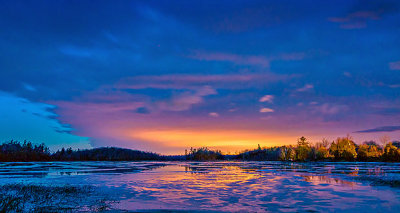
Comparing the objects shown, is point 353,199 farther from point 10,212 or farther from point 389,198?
point 10,212

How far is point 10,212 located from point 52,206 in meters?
2.23

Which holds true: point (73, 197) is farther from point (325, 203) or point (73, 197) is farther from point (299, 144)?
point (299, 144)

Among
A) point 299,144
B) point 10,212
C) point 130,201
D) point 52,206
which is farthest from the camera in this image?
point 299,144

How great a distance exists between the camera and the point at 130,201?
706 inches

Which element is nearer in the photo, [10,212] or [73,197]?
[10,212]

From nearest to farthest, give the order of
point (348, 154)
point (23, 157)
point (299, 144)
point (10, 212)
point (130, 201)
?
point (10, 212)
point (130, 201)
point (348, 154)
point (299, 144)
point (23, 157)

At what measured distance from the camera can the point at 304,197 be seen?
19375 millimetres

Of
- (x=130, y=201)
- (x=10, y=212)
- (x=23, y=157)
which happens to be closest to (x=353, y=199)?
(x=130, y=201)

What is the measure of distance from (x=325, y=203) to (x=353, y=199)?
2.85 m

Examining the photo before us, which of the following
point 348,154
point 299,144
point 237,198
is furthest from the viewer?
point 299,144

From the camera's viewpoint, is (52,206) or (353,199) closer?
(52,206)

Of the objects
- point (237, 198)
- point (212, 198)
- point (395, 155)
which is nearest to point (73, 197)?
point (212, 198)

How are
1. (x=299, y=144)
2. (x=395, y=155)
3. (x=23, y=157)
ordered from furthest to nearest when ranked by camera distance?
1. (x=23, y=157)
2. (x=299, y=144)
3. (x=395, y=155)

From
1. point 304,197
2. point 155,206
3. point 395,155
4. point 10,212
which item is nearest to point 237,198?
point 304,197
